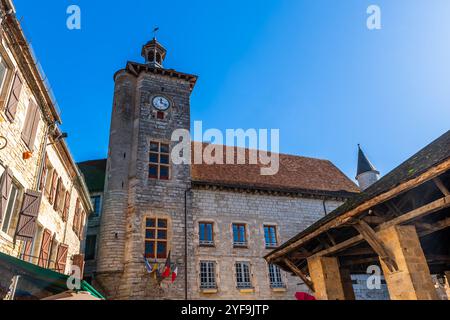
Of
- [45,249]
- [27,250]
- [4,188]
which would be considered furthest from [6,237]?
[45,249]

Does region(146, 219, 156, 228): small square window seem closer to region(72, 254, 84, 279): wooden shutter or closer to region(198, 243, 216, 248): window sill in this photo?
region(198, 243, 216, 248): window sill

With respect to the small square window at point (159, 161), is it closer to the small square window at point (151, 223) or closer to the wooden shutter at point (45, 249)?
the small square window at point (151, 223)

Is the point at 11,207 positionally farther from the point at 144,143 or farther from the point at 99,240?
the point at 144,143

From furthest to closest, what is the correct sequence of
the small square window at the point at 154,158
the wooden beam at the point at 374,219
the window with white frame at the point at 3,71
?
the small square window at the point at 154,158 < the window with white frame at the point at 3,71 < the wooden beam at the point at 374,219

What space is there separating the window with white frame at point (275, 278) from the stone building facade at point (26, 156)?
32.3 feet

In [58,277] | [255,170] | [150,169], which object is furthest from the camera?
[255,170]

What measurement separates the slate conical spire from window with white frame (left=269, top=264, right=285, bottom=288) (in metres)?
9.17

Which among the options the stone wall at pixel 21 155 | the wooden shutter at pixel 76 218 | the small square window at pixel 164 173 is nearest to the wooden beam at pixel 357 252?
the stone wall at pixel 21 155

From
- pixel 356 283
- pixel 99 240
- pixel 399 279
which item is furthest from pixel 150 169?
pixel 399 279

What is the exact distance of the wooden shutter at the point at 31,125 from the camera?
851cm

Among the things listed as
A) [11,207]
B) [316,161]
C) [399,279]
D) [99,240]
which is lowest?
[399,279]

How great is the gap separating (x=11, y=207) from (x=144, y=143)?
413 inches

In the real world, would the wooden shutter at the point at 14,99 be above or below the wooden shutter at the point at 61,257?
above

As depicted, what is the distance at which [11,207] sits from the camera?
8.03 m
